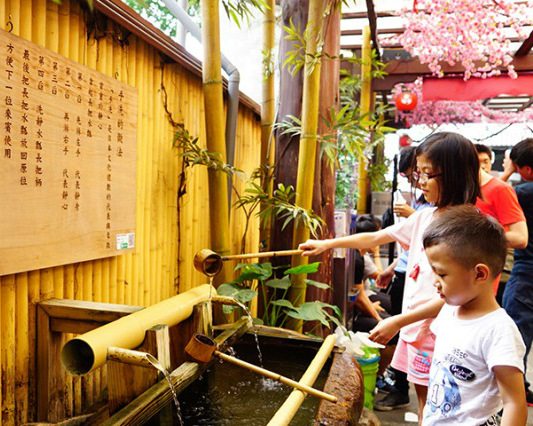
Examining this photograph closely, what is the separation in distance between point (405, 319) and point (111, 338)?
1468 mm

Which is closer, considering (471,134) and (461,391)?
(461,391)

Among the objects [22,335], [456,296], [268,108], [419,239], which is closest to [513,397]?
[456,296]

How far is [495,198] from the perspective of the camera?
3.21 m

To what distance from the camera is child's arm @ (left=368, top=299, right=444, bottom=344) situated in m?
2.39

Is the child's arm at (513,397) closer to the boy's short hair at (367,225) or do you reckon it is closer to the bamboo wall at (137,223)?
the bamboo wall at (137,223)

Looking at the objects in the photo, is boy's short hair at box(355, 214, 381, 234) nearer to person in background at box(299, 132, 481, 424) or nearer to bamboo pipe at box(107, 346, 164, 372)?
person in background at box(299, 132, 481, 424)

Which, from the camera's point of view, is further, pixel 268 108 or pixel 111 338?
pixel 268 108

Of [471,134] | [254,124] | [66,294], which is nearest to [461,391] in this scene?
[66,294]

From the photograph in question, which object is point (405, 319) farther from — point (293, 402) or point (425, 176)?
point (293, 402)

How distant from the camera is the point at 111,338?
2.01 metres

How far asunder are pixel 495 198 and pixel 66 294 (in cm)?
290

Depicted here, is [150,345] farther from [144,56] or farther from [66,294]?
[144,56]

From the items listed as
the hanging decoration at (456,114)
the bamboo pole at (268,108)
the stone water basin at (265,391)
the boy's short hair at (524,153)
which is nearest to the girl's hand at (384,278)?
the bamboo pole at (268,108)

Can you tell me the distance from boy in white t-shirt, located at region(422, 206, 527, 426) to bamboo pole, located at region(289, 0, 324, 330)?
206 centimetres
